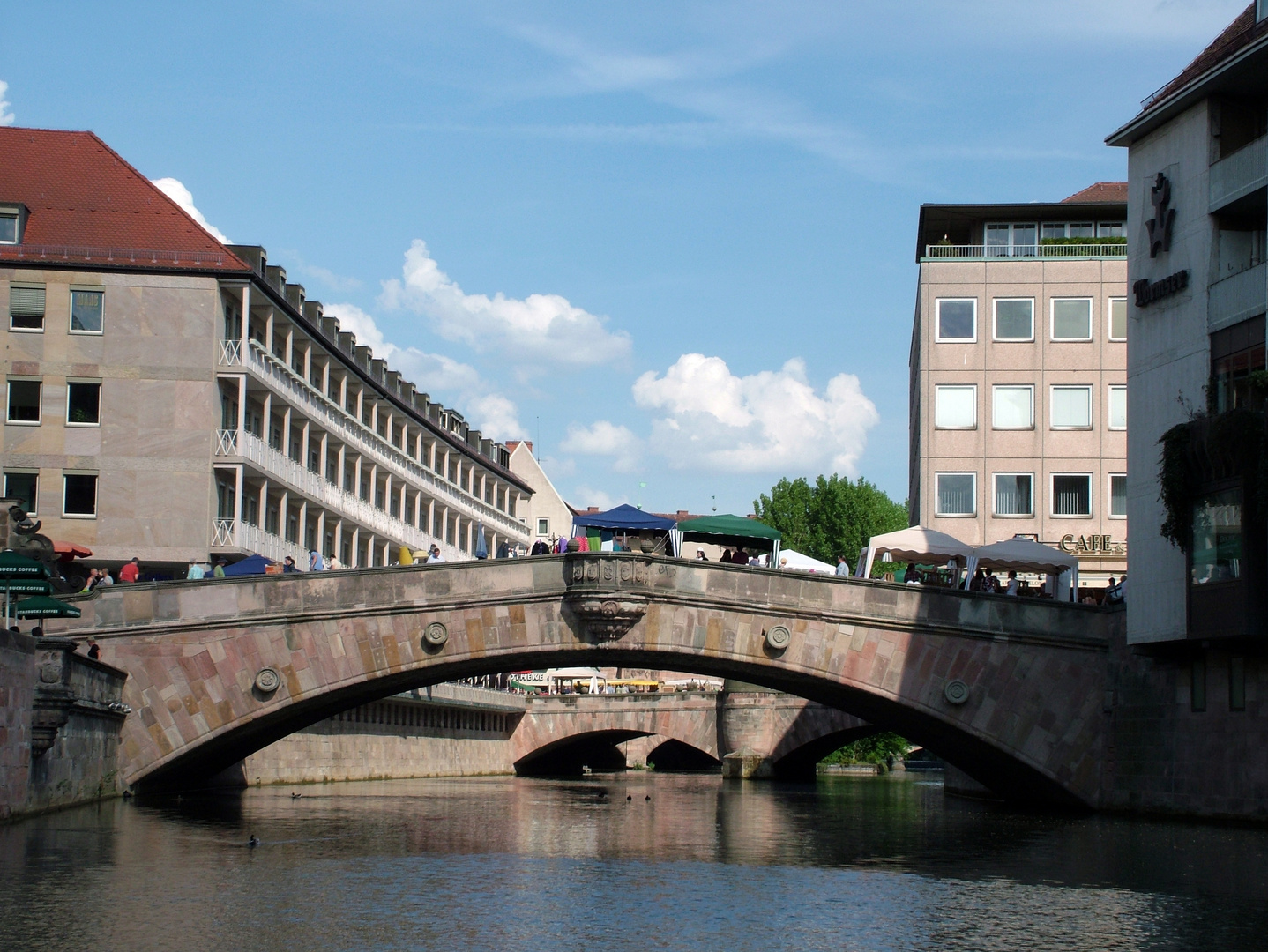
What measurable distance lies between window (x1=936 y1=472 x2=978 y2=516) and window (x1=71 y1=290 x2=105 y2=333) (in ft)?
73.0

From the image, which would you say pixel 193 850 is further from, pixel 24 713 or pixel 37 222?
pixel 37 222

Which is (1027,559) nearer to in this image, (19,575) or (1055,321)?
(1055,321)

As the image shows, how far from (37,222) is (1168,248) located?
2759cm

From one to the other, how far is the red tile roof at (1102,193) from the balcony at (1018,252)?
2890 millimetres

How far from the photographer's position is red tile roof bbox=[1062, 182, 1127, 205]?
49.5m

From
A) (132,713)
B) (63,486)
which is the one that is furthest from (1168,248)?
(63,486)

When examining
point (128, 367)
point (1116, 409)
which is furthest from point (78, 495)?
point (1116, 409)

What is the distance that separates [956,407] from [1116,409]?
423 cm

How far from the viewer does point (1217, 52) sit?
1256 inches

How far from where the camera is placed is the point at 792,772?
2598 inches

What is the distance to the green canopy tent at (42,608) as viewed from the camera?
29.5 m

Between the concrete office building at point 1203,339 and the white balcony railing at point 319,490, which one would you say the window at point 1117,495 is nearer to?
the concrete office building at point 1203,339

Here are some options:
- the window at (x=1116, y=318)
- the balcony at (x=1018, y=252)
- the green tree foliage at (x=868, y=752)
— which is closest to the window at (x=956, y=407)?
the balcony at (x=1018, y=252)

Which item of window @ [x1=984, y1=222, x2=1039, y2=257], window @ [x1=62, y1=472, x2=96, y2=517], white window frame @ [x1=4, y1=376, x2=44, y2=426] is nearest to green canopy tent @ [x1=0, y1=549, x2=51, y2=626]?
window @ [x1=62, y1=472, x2=96, y2=517]
